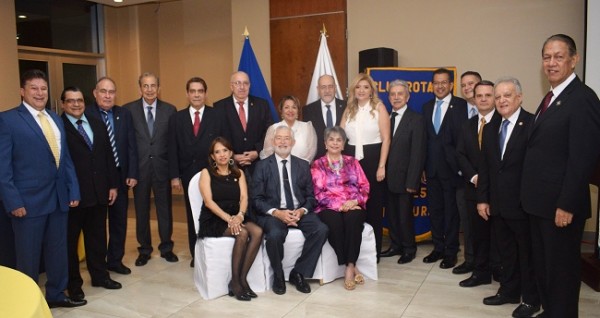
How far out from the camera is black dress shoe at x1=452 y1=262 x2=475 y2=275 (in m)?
4.30

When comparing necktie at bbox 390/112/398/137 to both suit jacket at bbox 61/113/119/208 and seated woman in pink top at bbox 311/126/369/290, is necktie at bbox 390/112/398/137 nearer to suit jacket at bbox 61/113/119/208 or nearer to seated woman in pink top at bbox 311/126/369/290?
seated woman in pink top at bbox 311/126/369/290

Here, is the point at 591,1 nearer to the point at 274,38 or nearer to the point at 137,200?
the point at 274,38

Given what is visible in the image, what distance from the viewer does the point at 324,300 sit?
3748 mm

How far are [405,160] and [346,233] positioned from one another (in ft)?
3.10

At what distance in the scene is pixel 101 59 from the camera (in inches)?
322

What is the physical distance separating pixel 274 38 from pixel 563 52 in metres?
4.46

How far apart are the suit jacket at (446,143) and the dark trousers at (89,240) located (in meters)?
2.85

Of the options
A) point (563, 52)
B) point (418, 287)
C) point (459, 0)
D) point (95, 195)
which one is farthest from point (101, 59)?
point (563, 52)

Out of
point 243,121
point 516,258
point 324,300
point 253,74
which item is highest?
point 253,74

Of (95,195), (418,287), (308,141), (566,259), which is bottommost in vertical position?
(418,287)

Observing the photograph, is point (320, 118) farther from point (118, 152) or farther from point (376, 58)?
point (118, 152)

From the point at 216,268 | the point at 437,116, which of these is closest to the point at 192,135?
the point at 216,268

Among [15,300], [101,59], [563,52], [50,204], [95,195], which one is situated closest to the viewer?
[15,300]

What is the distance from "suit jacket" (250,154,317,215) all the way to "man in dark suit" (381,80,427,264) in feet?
2.86
